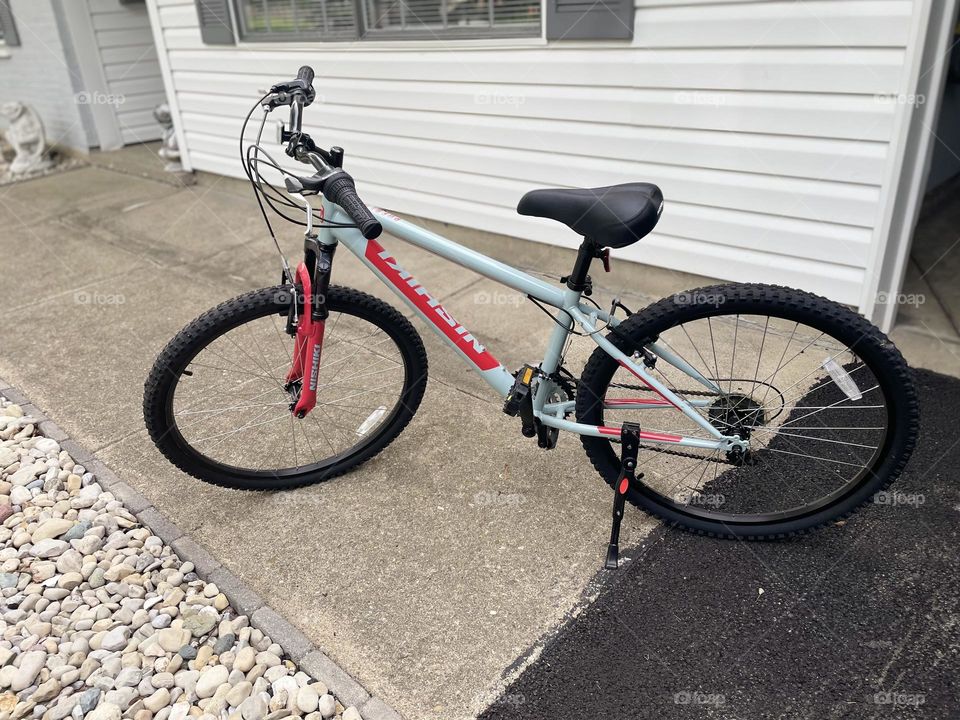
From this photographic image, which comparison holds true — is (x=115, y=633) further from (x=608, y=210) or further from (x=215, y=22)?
(x=215, y=22)

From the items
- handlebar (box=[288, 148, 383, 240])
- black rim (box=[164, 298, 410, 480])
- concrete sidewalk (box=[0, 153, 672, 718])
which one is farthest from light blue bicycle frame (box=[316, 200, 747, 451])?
concrete sidewalk (box=[0, 153, 672, 718])

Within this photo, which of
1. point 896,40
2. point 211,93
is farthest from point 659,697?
point 211,93

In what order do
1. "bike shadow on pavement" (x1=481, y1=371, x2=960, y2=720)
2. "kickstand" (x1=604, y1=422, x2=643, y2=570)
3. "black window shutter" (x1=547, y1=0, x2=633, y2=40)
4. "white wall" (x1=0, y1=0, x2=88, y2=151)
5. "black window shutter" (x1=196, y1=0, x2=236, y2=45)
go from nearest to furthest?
"bike shadow on pavement" (x1=481, y1=371, x2=960, y2=720), "kickstand" (x1=604, y1=422, x2=643, y2=570), "black window shutter" (x1=547, y1=0, x2=633, y2=40), "black window shutter" (x1=196, y1=0, x2=236, y2=45), "white wall" (x1=0, y1=0, x2=88, y2=151)

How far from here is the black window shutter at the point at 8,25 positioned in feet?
25.9

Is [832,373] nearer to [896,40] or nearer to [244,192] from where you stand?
[896,40]

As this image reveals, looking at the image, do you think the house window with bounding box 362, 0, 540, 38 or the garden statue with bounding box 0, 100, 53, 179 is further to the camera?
the garden statue with bounding box 0, 100, 53, 179

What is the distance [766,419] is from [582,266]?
79 centimetres

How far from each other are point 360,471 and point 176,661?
93 cm

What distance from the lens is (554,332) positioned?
2.30 meters

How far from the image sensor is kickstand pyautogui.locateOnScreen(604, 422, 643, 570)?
88.4 inches

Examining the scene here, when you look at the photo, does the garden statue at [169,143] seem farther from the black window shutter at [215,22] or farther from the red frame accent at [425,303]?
the red frame accent at [425,303]

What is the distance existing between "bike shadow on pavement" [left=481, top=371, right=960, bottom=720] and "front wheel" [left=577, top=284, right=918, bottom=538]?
0.43 feet

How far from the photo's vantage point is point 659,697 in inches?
73.9

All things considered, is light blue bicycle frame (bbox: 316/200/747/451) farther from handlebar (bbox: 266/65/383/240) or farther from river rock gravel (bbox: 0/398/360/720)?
river rock gravel (bbox: 0/398/360/720)
